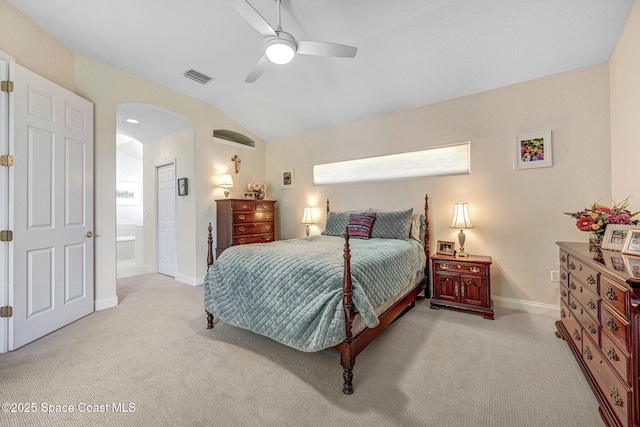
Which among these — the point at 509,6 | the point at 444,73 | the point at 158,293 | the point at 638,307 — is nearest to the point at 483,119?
the point at 444,73

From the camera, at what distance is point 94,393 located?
1.71 m

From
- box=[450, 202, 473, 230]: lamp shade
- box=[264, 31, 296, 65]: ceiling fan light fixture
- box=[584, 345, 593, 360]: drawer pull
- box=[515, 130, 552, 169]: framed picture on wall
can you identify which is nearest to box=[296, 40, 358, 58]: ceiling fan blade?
box=[264, 31, 296, 65]: ceiling fan light fixture

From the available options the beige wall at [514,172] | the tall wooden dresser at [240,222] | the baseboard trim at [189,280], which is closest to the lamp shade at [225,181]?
the tall wooden dresser at [240,222]

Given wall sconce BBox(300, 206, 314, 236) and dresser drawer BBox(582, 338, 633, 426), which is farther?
wall sconce BBox(300, 206, 314, 236)

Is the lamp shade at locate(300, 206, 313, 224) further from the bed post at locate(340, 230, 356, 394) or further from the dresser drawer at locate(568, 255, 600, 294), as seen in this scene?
the dresser drawer at locate(568, 255, 600, 294)

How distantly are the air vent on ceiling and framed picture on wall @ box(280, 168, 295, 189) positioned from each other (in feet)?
6.58

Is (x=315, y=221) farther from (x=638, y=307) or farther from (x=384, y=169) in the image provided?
(x=638, y=307)

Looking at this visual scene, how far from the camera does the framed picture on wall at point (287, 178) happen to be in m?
5.08

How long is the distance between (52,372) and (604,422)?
3.58 metres

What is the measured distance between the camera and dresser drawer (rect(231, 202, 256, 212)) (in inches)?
168

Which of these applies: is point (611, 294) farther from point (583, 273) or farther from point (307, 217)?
point (307, 217)

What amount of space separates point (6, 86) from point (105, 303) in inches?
94.4

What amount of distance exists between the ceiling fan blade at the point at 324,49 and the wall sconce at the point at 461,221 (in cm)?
219

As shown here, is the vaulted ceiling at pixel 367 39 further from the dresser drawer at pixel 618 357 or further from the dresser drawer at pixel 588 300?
the dresser drawer at pixel 618 357
